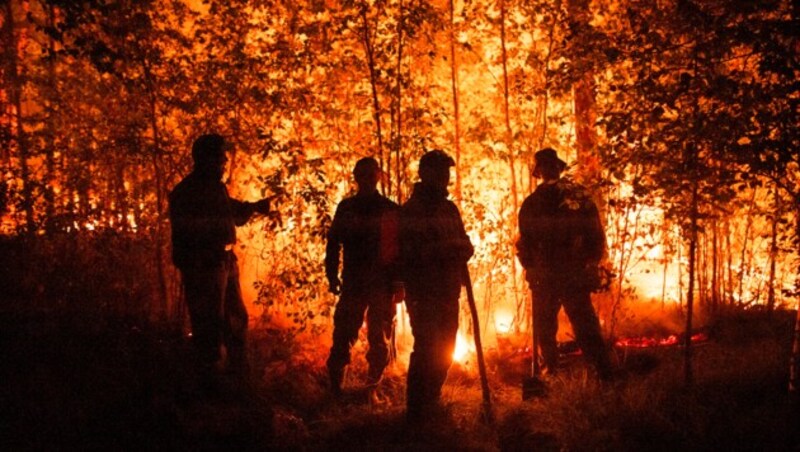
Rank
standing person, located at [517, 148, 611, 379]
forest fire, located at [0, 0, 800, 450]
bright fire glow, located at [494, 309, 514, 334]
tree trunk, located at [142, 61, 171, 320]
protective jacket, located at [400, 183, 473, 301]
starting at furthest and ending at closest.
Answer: bright fire glow, located at [494, 309, 514, 334] → tree trunk, located at [142, 61, 171, 320] → standing person, located at [517, 148, 611, 379] → protective jacket, located at [400, 183, 473, 301] → forest fire, located at [0, 0, 800, 450]

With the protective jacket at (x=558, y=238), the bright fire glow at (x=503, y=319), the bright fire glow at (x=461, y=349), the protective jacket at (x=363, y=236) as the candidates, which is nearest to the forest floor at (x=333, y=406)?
the bright fire glow at (x=461, y=349)

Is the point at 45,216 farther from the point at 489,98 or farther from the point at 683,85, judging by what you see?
the point at 683,85

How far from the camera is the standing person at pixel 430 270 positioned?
399 centimetres

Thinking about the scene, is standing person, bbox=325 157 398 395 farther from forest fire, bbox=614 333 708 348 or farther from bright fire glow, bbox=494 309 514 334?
bright fire glow, bbox=494 309 514 334

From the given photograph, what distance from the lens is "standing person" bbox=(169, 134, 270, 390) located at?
431cm

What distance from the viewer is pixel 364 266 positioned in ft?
16.4

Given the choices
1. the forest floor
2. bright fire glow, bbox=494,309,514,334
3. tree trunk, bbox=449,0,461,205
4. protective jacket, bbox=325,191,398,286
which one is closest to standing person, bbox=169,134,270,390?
the forest floor

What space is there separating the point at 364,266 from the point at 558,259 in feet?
5.87

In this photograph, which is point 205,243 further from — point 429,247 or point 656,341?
point 656,341

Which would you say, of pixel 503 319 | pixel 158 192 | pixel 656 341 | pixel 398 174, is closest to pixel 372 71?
pixel 398 174

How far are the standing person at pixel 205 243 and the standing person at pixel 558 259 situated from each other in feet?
8.90

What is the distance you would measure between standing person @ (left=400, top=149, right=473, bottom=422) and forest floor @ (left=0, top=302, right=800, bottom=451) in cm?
41

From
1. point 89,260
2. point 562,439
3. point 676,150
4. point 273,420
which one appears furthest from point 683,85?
point 89,260

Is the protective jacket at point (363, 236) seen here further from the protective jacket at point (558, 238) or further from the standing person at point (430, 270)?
the protective jacket at point (558, 238)
